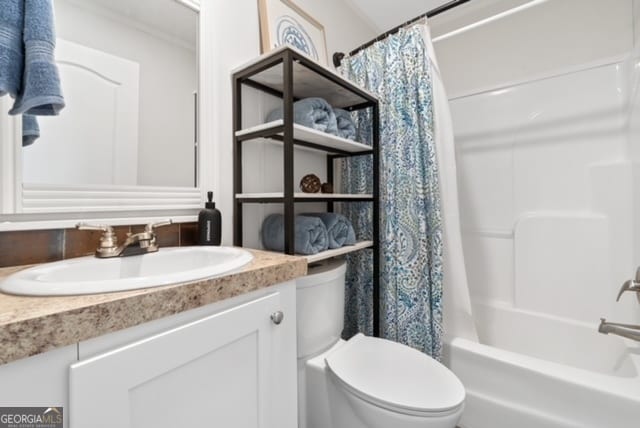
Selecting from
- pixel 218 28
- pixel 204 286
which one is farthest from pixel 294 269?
pixel 218 28

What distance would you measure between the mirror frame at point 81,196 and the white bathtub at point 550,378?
4.27 feet

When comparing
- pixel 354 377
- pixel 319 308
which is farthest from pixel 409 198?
pixel 354 377

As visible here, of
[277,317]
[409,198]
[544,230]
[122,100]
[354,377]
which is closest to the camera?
[277,317]

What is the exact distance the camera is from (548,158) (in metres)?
1.67

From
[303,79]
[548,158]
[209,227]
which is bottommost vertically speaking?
[209,227]

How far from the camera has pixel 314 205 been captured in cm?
161

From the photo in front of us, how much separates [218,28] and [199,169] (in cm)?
56

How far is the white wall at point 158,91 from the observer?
0.90m

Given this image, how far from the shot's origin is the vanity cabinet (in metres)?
0.44

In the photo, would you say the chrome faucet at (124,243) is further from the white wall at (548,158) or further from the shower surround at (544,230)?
the white wall at (548,158)

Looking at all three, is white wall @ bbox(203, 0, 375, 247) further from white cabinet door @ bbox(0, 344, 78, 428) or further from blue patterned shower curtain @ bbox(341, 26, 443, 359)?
white cabinet door @ bbox(0, 344, 78, 428)

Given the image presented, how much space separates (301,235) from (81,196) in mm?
691

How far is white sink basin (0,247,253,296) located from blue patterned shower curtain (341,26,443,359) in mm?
821

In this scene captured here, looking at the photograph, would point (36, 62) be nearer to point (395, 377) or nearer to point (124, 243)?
point (124, 243)
